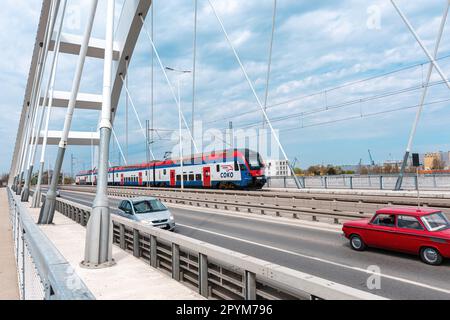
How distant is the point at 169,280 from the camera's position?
6.30 metres

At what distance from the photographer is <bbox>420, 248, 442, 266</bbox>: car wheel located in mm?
7668

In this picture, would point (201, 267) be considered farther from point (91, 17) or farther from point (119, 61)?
point (119, 61)

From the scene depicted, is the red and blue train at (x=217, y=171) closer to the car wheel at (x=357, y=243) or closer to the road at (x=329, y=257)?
the road at (x=329, y=257)

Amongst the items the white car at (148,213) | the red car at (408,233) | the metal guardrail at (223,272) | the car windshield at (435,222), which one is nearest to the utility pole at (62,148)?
the white car at (148,213)

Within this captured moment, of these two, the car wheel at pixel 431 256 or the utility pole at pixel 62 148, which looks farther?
the utility pole at pixel 62 148

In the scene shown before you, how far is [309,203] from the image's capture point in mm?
15859

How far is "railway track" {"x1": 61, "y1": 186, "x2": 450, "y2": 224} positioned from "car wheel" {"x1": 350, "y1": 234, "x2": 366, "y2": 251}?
325cm

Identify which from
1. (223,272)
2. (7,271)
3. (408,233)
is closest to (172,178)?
(7,271)

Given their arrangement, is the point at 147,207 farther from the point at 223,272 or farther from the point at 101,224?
the point at 223,272

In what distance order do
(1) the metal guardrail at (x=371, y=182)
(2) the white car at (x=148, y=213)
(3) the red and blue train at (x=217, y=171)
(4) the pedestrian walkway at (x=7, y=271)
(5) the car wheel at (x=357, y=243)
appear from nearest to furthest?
(5) the car wheel at (x=357, y=243), (4) the pedestrian walkway at (x=7, y=271), (2) the white car at (x=148, y=213), (1) the metal guardrail at (x=371, y=182), (3) the red and blue train at (x=217, y=171)

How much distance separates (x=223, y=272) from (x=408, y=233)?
5406mm

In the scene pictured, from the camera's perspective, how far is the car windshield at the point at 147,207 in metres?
13.2

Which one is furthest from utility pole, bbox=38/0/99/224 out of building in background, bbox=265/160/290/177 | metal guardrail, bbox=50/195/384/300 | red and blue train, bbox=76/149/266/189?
→ red and blue train, bbox=76/149/266/189

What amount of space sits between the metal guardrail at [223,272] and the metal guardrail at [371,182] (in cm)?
2126
